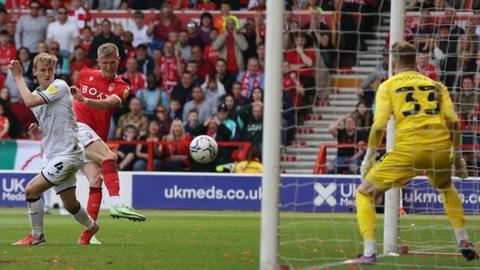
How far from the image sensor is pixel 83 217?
1296cm

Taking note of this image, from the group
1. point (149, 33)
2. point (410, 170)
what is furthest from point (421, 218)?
point (149, 33)

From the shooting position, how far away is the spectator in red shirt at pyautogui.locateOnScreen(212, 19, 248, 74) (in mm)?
25922

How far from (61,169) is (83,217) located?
646 millimetres

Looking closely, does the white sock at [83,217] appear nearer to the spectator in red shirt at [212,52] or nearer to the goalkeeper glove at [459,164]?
the goalkeeper glove at [459,164]

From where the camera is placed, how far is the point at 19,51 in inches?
1038

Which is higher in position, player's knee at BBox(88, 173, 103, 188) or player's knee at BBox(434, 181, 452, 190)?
player's knee at BBox(434, 181, 452, 190)

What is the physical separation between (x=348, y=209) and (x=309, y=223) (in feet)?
13.7

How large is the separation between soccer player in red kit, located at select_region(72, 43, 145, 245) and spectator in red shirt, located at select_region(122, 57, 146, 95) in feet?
A: 38.8

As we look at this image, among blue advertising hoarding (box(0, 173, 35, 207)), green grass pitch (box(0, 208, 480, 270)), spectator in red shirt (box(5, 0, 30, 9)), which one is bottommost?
blue advertising hoarding (box(0, 173, 35, 207))

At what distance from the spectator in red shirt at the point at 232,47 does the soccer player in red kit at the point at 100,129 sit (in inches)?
472

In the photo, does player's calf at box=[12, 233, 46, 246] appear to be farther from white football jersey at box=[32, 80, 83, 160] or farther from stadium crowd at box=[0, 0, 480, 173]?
stadium crowd at box=[0, 0, 480, 173]

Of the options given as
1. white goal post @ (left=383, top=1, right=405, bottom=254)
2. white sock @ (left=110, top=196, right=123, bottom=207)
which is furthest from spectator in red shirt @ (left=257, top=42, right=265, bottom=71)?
white goal post @ (left=383, top=1, right=405, bottom=254)

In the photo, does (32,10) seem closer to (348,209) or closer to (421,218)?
(348,209)

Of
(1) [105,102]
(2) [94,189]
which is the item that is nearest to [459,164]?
(1) [105,102]
